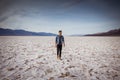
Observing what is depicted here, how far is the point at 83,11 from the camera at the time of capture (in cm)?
657

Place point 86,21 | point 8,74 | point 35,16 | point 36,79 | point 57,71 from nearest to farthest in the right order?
point 36,79, point 8,74, point 57,71, point 35,16, point 86,21

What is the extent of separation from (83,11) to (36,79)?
17.2 feet

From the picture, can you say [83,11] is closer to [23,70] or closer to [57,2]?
[57,2]

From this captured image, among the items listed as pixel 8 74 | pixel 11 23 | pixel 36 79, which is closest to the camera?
pixel 36 79

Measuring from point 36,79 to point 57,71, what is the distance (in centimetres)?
66

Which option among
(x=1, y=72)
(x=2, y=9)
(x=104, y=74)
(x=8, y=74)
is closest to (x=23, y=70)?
(x=8, y=74)

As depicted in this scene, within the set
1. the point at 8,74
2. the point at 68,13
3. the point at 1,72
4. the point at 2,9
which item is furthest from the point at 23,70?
the point at 68,13

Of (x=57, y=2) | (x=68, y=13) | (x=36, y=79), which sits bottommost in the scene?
(x=36, y=79)

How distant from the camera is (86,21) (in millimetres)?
6930

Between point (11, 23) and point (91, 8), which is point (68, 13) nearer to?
point (91, 8)

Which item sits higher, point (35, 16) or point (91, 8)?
point (91, 8)

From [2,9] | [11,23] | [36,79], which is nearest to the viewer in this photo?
[36,79]

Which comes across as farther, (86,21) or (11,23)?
(11,23)

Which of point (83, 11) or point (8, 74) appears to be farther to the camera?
point (83, 11)
